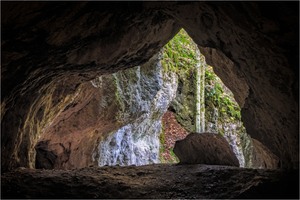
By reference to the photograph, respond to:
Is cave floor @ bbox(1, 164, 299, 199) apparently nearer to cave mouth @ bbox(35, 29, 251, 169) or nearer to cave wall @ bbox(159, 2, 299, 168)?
cave wall @ bbox(159, 2, 299, 168)

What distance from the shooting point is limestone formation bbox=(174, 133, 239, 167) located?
20.7ft

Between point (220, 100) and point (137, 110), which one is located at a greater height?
point (220, 100)

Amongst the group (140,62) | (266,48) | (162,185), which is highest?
(140,62)

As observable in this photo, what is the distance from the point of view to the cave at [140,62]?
345 centimetres

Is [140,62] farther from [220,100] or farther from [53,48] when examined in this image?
[220,100]

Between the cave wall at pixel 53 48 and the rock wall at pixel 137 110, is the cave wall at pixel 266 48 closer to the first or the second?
the cave wall at pixel 53 48

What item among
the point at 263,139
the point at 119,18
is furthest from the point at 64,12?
the point at 263,139

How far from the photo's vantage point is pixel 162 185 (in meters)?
4.71

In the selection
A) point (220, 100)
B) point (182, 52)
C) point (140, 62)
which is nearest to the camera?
point (140, 62)

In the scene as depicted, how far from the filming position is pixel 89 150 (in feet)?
36.8

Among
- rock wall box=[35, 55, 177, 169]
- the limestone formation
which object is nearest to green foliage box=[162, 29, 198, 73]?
rock wall box=[35, 55, 177, 169]

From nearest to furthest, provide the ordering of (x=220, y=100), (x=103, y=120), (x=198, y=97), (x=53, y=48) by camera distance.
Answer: (x=53, y=48)
(x=103, y=120)
(x=198, y=97)
(x=220, y=100)

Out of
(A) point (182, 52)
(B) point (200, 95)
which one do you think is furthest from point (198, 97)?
(A) point (182, 52)

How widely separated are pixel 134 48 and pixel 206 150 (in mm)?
2428
